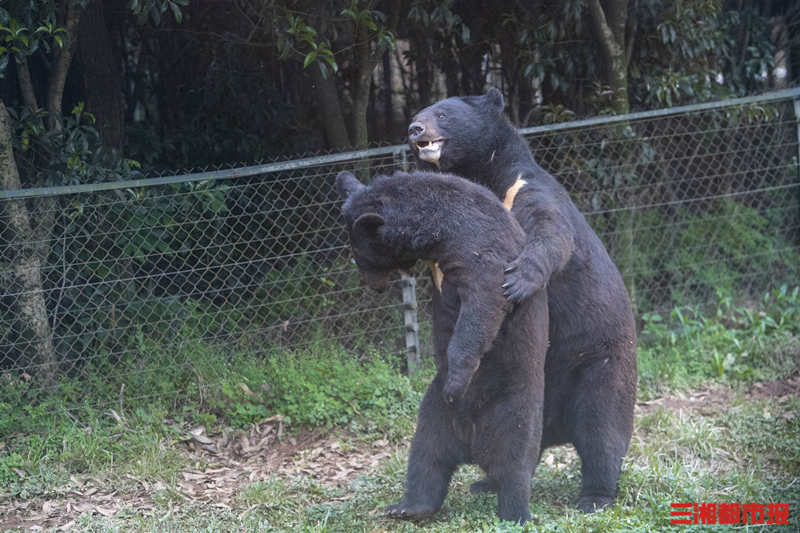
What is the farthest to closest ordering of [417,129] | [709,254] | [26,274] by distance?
[709,254]
[26,274]
[417,129]

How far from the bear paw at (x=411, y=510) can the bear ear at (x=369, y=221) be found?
134 centimetres

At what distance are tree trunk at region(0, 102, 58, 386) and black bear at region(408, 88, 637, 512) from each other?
3.06 metres

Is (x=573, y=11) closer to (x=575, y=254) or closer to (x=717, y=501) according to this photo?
(x=575, y=254)

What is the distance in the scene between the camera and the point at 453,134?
12.5 ft

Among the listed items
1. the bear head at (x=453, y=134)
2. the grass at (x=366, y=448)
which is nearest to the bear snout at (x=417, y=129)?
the bear head at (x=453, y=134)

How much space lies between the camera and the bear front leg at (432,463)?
3.41 metres

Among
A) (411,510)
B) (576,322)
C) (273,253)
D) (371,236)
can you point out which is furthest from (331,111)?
(411,510)

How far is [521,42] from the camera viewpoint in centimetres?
670

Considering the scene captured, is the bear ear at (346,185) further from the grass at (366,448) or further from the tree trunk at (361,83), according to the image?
the tree trunk at (361,83)

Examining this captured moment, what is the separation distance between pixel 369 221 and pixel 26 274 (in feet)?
10.5

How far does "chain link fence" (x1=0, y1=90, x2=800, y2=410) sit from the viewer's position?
5.18 m

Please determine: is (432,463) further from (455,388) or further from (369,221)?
(369,221)

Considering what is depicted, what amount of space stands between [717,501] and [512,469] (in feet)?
4.11

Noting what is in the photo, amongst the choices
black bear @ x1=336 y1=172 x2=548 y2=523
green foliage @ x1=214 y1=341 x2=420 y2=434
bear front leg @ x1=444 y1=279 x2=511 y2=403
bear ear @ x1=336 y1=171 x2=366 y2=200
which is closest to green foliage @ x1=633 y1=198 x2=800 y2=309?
green foliage @ x1=214 y1=341 x2=420 y2=434
